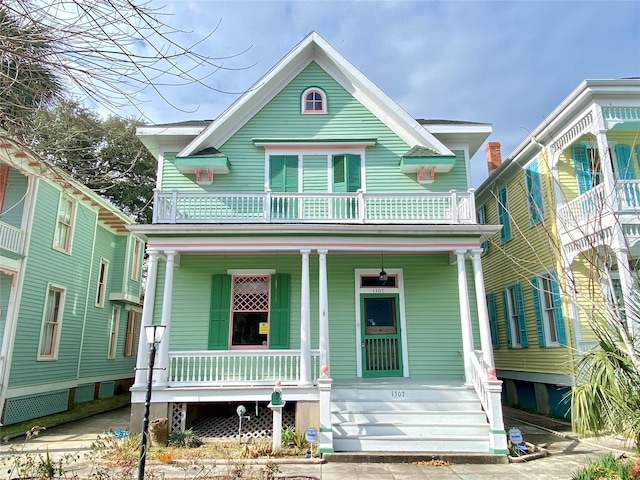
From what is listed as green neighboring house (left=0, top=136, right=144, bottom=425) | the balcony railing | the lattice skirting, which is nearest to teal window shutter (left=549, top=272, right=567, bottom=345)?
the lattice skirting

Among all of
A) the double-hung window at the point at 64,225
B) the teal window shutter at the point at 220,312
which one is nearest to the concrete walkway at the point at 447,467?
the teal window shutter at the point at 220,312

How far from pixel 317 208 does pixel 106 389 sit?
1216 cm

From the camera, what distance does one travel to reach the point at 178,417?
9375 millimetres

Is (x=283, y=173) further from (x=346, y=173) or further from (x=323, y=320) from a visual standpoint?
(x=323, y=320)

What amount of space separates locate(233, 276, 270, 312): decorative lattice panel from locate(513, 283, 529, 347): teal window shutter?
777 cm

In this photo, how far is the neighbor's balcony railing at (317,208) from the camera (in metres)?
10.2

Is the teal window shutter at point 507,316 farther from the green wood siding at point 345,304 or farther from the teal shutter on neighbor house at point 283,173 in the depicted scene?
the teal shutter on neighbor house at point 283,173

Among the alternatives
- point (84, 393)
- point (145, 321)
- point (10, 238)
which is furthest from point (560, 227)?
point (84, 393)

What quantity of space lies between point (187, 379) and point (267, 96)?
7.63 m

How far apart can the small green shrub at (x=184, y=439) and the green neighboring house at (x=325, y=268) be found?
456 millimetres

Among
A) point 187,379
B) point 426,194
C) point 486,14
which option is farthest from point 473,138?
point 187,379

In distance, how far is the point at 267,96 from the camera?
12281 mm

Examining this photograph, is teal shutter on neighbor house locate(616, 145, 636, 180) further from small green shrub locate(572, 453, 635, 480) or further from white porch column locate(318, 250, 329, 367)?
small green shrub locate(572, 453, 635, 480)

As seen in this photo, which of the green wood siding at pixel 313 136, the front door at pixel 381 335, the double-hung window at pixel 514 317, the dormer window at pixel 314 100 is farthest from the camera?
the double-hung window at pixel 514 317
